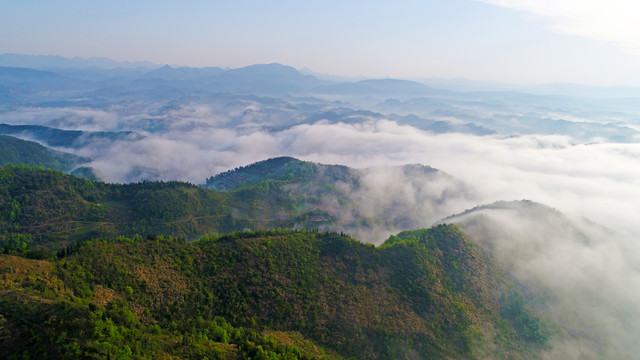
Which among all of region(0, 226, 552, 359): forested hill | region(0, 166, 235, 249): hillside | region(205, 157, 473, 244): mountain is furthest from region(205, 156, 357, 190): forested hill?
region(0, 226, 552, 359): forested hill

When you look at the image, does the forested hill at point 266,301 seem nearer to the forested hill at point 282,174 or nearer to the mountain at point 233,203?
the mountain at point 233,203

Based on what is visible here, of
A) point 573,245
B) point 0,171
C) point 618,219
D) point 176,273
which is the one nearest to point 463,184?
point 618,219

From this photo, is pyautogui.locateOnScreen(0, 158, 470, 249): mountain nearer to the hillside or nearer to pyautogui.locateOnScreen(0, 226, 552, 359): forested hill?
the hillside

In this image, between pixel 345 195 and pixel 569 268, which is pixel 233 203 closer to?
pixel 345 195

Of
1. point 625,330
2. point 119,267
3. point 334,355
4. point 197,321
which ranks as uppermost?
point 119,267

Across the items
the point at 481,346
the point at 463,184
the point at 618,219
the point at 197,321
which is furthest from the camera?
the point at 463,184

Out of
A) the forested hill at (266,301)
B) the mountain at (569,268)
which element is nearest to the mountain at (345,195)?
the mountain at (569,268)

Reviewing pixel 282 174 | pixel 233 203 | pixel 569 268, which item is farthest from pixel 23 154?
pixel 569 268

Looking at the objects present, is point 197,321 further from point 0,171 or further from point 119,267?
point 0,171
